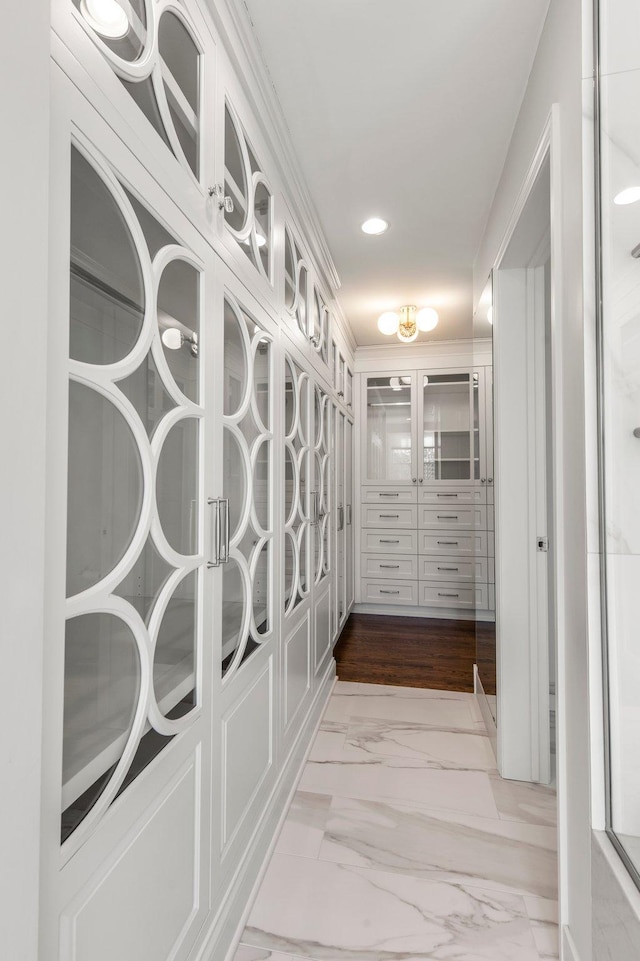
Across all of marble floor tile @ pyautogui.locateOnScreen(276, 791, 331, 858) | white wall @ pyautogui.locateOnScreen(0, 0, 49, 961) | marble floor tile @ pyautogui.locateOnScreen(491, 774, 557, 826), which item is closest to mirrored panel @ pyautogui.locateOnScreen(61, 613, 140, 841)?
white wall @ pyautogui.locateOnScreen(0, 0, 49, 961)

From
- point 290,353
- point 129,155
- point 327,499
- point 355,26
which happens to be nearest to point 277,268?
point 290,353

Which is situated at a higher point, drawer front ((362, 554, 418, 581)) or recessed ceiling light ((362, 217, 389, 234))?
recessed ceiling light ((362, 217, 389, 234))

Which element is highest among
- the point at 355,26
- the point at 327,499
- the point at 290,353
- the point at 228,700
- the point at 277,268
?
the point at 355,26

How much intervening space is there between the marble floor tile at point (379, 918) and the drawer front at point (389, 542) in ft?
10.4

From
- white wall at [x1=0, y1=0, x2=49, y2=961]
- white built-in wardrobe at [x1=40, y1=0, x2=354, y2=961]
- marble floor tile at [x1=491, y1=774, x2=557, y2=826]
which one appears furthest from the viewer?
marble floor tile at [x1=491, y1=774, x2=557, y2=826]

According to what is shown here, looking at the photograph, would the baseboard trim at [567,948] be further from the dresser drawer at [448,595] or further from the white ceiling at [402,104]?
the dresser drawer at [448,595]

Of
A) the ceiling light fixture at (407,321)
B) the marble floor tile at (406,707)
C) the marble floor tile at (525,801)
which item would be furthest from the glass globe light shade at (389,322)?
the marble floor tile at (525,801)

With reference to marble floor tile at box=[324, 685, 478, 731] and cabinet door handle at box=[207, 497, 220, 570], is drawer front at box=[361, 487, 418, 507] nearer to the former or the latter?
marble floor tile at box=[324, 685, 478, 731]

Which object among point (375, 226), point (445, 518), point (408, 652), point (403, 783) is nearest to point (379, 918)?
point (403, 783)

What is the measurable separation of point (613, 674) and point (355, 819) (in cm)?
119

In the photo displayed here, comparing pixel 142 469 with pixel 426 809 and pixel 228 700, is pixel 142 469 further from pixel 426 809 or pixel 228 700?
pixel 426 809

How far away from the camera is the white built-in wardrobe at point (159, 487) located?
Result: 0.72 metres

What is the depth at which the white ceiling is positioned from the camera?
1.38 m

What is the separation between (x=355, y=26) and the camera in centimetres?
139
